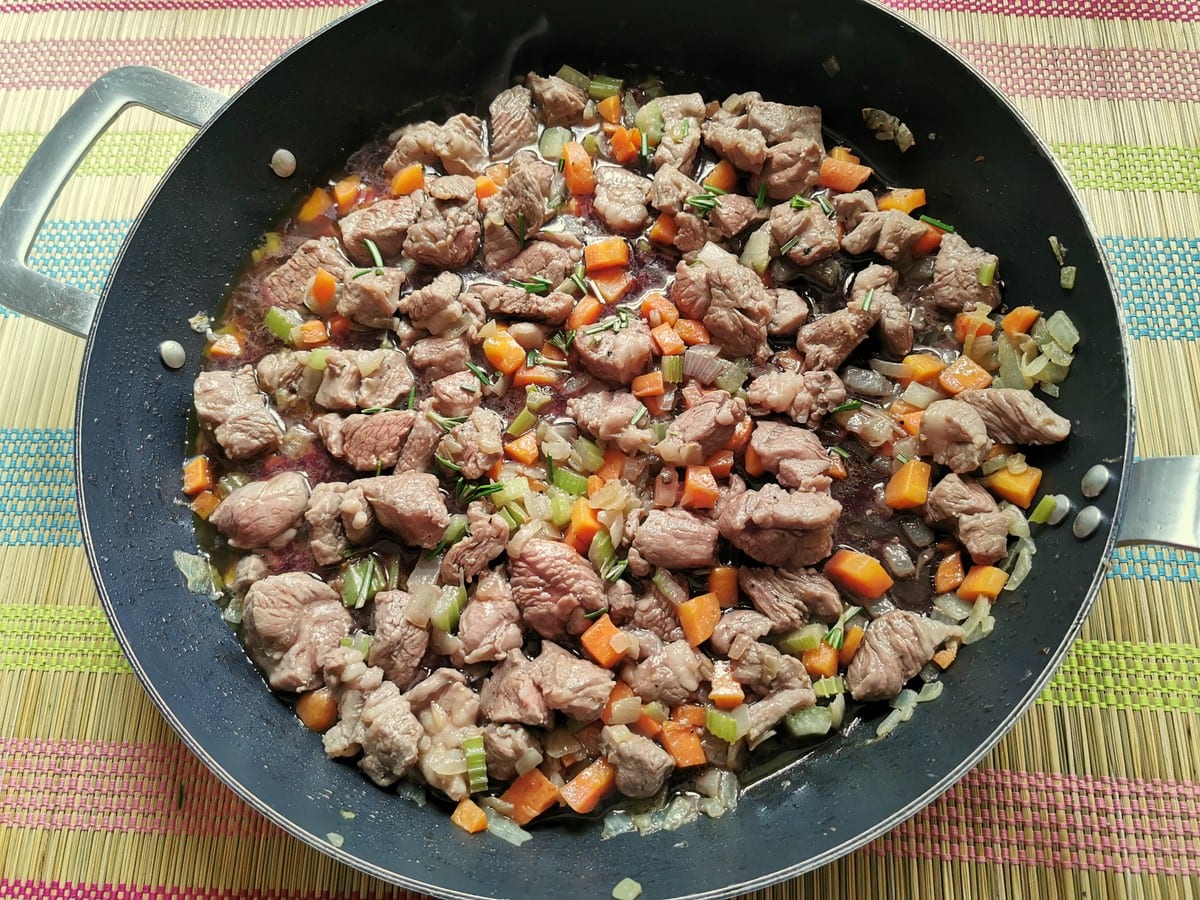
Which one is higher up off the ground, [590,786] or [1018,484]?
[1018,484]

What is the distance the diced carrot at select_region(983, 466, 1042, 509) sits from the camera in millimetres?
3088

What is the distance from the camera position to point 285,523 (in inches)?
125

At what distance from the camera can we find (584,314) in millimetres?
3406

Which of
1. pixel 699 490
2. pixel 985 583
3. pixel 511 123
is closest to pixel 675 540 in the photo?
pixel 699 490

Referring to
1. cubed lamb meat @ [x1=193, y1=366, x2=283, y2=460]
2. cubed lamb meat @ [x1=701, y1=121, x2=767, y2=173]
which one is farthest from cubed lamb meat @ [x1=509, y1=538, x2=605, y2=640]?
cubed lamb meat @ [x1=701, y1=121, x2=767, y2=173]

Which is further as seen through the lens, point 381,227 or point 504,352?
point 381,227

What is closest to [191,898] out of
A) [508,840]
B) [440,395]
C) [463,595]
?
[508,840]

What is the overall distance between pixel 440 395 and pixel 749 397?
3.65 feet

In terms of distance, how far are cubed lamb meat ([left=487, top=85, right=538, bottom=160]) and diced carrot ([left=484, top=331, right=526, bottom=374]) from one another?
86 centimetres

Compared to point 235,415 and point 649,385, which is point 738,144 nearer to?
point 649,385

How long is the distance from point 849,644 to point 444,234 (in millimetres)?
2068

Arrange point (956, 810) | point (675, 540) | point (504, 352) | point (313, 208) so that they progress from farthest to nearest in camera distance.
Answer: point (313, 208) → point (504, 352) → point (675, 540) → point (956, 810)

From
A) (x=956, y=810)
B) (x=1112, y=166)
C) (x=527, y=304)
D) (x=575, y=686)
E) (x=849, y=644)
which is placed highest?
(x=1112, y=166)

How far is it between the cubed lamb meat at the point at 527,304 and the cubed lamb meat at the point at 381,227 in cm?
41
